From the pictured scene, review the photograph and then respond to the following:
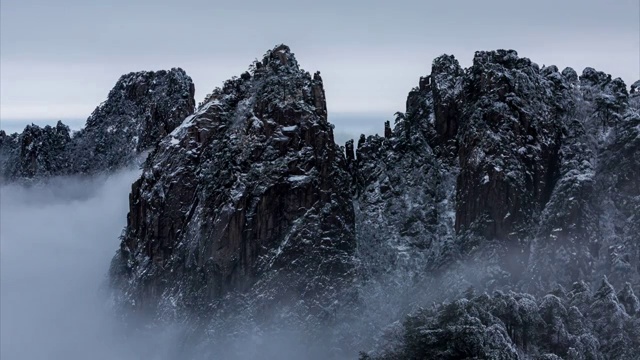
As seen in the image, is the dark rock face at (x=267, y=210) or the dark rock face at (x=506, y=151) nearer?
the dark rock face at (x=506, y=151)

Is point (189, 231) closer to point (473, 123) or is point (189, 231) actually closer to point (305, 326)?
point (305, 326)

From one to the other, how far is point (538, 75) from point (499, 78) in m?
11.3

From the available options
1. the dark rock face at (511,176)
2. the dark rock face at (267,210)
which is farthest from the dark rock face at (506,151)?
the dark rock face at (267,210)

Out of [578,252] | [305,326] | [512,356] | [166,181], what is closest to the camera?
[512,356]

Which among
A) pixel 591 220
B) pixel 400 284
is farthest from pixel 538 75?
pixel 400 284

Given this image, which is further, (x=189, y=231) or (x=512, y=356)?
(x=189, y=231)

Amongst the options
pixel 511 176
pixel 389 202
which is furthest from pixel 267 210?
pixel 511 176

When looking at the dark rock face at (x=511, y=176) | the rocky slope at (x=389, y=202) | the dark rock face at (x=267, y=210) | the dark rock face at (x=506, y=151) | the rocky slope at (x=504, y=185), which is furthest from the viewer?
the dark rock face at (x=267, y=210)

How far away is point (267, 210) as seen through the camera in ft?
624

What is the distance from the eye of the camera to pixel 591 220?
6988 inches

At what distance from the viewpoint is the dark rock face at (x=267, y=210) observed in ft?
621

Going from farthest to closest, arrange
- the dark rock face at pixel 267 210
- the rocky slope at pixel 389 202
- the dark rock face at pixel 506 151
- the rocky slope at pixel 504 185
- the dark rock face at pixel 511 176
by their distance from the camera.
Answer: the dark rock face at pixel 267 210, the dark rock face at pixel 506 151, the rocky slope at pixel 389 202, the dark rock face at pixel 511 176, the rocky slope at pixel 504 185

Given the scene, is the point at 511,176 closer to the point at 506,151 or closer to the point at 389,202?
the point at 506,151

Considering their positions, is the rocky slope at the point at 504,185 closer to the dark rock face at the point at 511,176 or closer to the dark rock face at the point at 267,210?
the dark rock face at the point at 511,176
